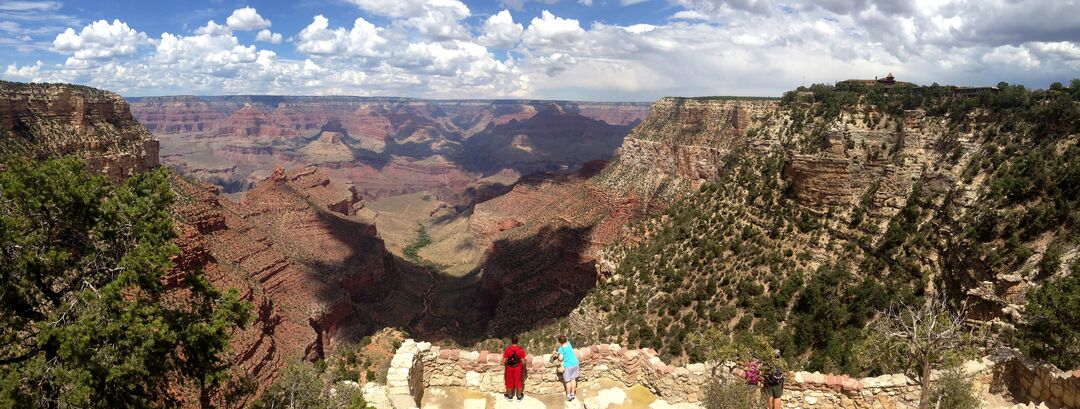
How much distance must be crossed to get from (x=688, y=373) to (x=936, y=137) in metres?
25.0

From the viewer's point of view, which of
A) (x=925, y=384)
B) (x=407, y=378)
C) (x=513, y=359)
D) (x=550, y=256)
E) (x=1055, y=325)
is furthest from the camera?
(x=550, y=256)

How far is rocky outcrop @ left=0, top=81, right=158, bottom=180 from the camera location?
160 ft

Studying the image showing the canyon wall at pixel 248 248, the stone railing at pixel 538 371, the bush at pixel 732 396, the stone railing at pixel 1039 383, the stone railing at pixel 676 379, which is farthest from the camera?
the canyon wall at pixel 248 248

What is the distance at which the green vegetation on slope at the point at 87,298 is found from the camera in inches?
558

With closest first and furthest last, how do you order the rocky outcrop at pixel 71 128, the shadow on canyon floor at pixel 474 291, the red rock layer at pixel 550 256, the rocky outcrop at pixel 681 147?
1. the rocky outcrop at pixel 71 128
2. the red rock layer at pixel 550 256
3. the shadow on canyon floor at pixel 474 291
4. the rocky outcrop at pixel 681 147

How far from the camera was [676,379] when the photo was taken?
1691cm

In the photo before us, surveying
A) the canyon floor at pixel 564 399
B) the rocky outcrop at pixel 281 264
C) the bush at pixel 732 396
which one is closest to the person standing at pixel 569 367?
the canyon floor at pixel 564 399

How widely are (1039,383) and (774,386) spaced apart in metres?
8.92

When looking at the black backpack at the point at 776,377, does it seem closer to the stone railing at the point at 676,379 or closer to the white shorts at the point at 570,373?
the stone railing at the point at 676,379

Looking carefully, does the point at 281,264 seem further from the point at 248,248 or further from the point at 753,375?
the point at 753,375

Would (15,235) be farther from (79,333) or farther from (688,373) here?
(688,373)

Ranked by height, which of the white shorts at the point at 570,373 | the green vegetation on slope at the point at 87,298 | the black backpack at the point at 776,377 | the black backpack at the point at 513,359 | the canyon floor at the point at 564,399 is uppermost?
the green vegetation on slope at the point at 87,298

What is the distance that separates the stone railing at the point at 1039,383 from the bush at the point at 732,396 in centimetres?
804

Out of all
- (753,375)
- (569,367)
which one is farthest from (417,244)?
(753,375)
